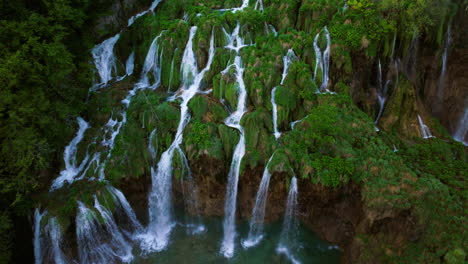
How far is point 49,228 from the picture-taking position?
31.0 feet

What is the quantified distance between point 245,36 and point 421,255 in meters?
11.3

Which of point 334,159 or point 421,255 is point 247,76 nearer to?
point 334,159

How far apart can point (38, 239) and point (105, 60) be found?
9.47m

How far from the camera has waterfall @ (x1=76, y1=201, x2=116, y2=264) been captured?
9.79 metres

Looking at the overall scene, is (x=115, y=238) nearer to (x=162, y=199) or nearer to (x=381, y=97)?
(x=162, y=199)

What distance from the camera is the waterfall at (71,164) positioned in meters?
10.9

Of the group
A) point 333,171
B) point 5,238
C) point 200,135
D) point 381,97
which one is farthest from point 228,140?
point 5,238

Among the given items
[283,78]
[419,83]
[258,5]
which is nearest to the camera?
[283,78]

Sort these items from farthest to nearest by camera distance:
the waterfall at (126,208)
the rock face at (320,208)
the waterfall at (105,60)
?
1. the waterfall at (105,60)
2. the waterfall at (126,208)
3. the rock face at (320,208)

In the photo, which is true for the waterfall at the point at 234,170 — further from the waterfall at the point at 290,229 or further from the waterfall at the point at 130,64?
the waterfall at the point at 130,64

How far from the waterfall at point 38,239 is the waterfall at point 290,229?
883cm

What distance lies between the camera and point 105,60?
14797mm

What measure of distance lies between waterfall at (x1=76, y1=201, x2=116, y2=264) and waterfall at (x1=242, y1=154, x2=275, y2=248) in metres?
5.46

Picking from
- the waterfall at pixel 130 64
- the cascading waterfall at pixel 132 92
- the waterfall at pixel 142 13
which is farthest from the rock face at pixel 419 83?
the waterfall at pixel 142 13
